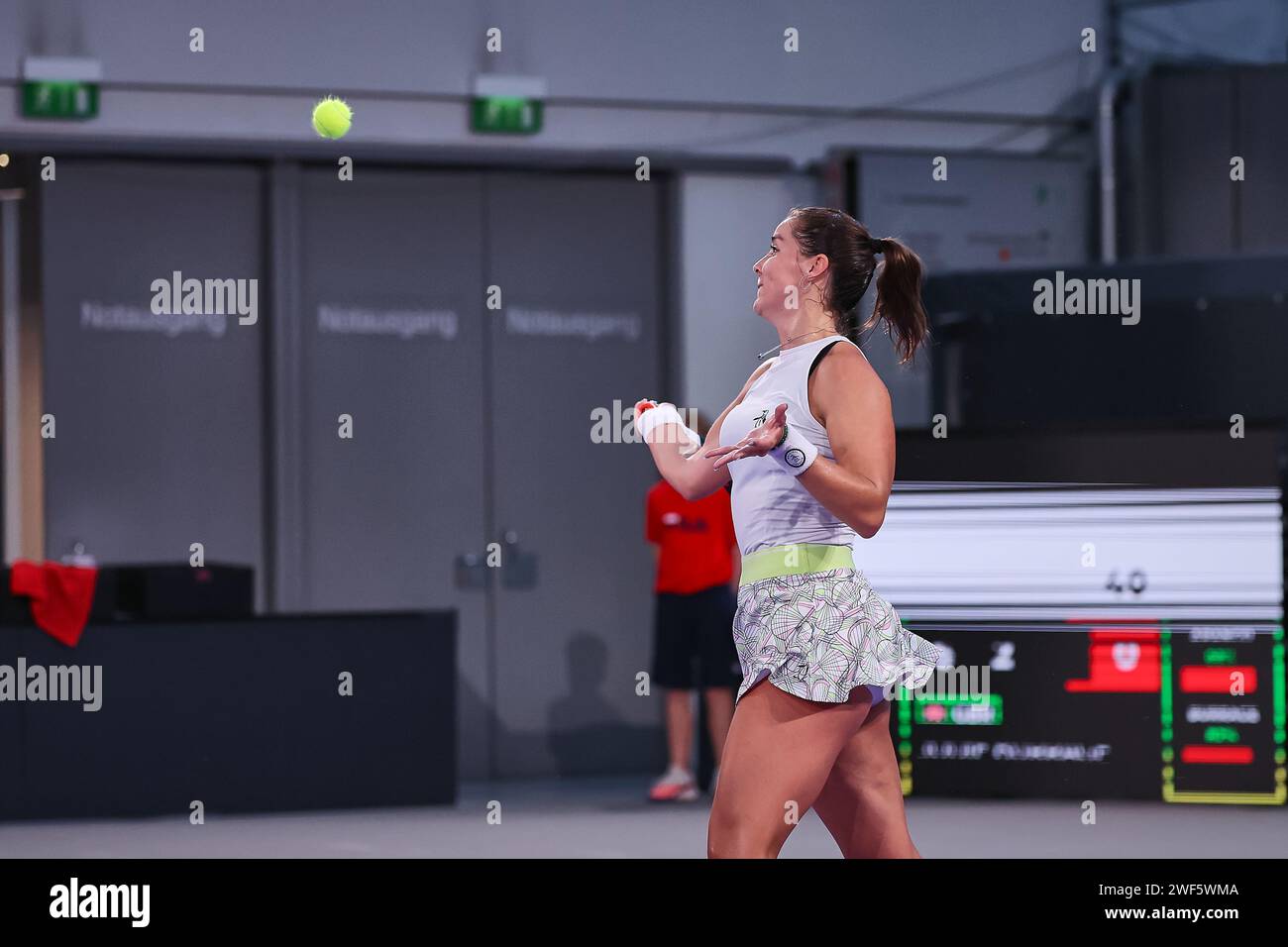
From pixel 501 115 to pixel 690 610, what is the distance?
2.84 metres

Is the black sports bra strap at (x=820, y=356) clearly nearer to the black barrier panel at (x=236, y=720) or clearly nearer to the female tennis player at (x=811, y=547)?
the female tennis player at (x=811, y=547)

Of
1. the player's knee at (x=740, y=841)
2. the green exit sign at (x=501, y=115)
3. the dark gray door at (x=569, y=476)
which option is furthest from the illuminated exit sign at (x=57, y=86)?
the player's knee at (x=740, y=841)

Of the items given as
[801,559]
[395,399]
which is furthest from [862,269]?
[395,399]

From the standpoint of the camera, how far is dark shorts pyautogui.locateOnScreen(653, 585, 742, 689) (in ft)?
24.5

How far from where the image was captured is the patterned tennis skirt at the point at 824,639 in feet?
9.84

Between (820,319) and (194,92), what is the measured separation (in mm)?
6095

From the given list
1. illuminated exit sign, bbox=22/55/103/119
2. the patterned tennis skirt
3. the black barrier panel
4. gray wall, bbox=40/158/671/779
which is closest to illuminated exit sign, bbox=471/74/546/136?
gray wall, bbox=40/158/671/779

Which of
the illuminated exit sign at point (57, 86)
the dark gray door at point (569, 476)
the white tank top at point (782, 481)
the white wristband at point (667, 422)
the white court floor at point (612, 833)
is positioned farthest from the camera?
the dark gray door at point (569, 476)

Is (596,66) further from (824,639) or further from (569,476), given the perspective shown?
(824,639)

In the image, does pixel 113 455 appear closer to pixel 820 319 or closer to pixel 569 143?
pixel 569 143

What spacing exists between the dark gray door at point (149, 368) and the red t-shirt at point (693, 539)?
7.50ft

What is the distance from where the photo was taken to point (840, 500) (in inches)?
Answer: 116

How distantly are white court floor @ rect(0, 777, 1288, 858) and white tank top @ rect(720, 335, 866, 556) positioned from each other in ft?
9.95

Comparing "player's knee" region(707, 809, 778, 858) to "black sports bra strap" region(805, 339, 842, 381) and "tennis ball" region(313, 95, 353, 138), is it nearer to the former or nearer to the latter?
"black sports bra strap" region(805, 339, 842, 381)
